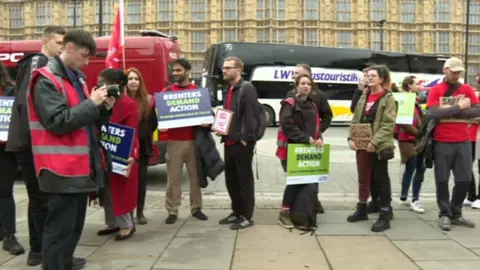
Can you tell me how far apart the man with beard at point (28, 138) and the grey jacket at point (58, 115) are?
1.01 metres

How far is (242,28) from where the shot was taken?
171ft

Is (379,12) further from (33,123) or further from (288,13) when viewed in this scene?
(33,123)

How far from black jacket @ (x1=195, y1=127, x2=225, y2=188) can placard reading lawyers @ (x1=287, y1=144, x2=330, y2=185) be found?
0.91m

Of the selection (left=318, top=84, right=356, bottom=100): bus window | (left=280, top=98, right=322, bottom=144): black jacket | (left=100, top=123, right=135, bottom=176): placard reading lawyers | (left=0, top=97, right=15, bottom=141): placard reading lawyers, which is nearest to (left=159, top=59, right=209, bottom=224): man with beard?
(left=100, top=123, right=135, bottom=176): placard reading lawyers

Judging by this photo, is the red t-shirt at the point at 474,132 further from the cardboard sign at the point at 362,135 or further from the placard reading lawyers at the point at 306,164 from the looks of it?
the placard reading lawyers at the point at 306,164

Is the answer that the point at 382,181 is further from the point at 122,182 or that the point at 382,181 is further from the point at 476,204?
the point at 122,182

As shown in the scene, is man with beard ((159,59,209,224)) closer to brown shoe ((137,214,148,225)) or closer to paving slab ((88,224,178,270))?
brown shoe ((137,214,148,225))

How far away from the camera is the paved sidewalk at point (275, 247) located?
4.36m

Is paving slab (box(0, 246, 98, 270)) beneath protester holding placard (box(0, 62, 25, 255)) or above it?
beneath

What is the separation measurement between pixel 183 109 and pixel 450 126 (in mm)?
3070

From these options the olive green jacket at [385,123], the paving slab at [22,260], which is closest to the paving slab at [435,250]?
the olive green jacket at [385,123]

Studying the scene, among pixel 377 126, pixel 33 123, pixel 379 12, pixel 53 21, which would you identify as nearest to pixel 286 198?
pixel 377 126

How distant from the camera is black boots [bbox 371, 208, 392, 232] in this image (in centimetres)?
547

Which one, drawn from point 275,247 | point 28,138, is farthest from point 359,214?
point 28,138
